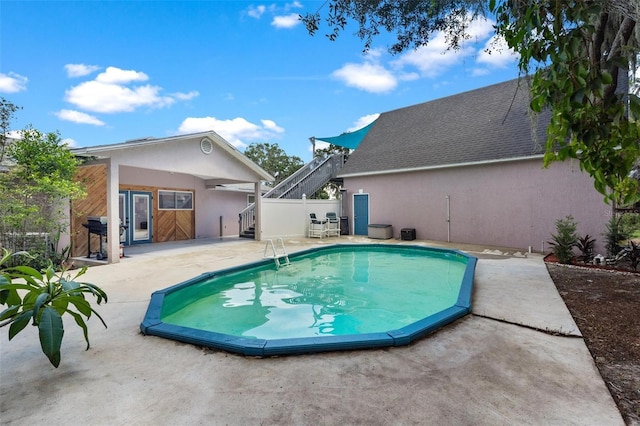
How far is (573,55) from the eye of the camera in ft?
5.17

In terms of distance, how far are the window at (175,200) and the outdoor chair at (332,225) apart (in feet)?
20.7

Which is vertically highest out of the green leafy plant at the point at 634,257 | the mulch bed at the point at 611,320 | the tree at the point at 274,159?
the tree at the point at 274,159

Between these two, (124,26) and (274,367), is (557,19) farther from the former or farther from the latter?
(124,26)

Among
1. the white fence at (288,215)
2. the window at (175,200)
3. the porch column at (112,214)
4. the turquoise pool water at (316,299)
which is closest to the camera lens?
the turquoise pool water at (316,299)

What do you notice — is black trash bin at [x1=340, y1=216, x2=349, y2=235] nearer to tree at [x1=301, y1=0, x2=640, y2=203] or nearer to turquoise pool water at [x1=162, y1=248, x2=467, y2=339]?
turquoise pool water at [x1=162, y1=248, x2=467, y2=339]

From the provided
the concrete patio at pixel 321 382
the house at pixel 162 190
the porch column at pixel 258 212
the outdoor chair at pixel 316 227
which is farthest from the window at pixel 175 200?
the concrete patio at pixel 321 382

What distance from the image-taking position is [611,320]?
4.14 meters

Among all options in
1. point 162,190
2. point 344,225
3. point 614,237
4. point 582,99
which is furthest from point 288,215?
point 582,99

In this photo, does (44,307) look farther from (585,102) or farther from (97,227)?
(97,227)

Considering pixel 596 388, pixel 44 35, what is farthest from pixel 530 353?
pixel 44 35

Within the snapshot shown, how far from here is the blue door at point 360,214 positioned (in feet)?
53.1

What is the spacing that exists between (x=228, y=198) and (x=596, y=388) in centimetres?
1589

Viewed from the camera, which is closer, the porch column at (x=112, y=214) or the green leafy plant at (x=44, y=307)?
the green leafy plant at (x=44, y=307)

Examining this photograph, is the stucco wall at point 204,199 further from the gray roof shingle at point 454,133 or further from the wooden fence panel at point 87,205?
the gray roof shingle at point 454,133
